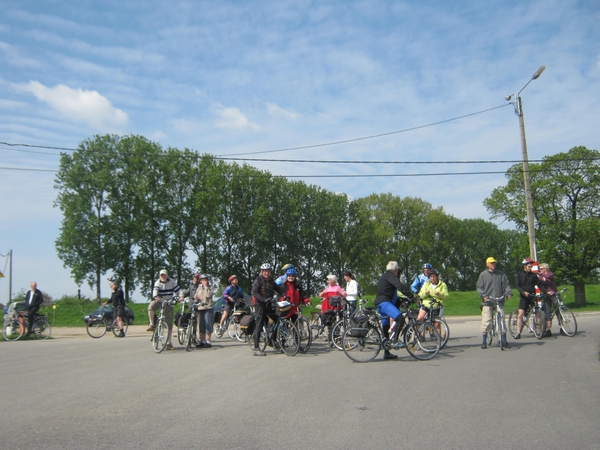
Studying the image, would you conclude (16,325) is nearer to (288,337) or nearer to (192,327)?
(192,327)

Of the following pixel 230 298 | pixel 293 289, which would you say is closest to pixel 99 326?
pixel 230 298

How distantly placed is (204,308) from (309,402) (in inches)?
293

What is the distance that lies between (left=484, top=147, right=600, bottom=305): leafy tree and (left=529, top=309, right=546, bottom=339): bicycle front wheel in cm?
2589

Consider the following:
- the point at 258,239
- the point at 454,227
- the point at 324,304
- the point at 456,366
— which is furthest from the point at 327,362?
the point at 454,227

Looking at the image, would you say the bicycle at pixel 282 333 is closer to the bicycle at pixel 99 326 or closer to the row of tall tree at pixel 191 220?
the bicycle at pixel 99 326

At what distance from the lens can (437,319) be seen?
11.5 m

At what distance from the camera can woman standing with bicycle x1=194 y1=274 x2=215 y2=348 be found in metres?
13.9

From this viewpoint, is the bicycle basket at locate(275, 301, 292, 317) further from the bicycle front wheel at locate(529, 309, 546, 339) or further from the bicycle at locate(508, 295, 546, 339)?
the bicycle front wheel at locate(529, 309, 546, 339)

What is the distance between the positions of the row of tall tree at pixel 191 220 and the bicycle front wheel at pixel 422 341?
32238 mm

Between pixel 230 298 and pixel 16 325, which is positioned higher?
pixel 230 298

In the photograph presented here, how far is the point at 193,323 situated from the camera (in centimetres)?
1377

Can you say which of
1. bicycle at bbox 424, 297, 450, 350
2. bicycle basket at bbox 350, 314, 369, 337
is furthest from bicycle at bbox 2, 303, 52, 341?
bicycle at bbox 424, 297, 450, 350

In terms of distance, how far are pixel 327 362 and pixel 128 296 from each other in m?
40.6

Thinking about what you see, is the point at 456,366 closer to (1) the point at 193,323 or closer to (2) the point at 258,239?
(1) the point at 193,323
